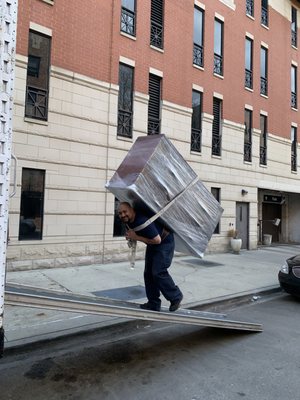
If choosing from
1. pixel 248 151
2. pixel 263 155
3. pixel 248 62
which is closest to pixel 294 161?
pixel 263 155

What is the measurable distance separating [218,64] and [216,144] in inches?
131

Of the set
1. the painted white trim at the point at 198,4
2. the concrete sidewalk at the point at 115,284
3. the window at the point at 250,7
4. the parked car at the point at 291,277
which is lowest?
the concrete sidewalk at the point at 115,284

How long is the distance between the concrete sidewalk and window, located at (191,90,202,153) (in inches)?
172

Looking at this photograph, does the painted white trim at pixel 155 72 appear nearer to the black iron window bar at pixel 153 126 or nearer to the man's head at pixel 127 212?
the black iron window bar at pixel 153 126

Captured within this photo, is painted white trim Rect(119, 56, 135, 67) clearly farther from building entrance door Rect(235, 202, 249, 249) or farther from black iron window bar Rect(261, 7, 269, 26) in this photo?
black iron window bar Rect(261, 7, 269, 26)

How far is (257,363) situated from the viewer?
430 cm

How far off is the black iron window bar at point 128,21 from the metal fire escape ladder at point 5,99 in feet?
30.9

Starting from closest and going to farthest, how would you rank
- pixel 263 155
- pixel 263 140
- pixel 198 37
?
pixel 198 37 < pixel 263 155 < pixel 263 140

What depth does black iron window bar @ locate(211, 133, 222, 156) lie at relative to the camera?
1459cm

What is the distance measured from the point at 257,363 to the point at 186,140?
9.89 meters

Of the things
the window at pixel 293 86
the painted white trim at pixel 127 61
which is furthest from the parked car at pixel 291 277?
the window at pixel 293 86

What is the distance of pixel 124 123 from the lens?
37.6 feet

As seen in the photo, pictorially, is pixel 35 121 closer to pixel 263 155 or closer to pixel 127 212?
pixel 127 212

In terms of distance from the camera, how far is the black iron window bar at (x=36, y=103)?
30.6 ft
